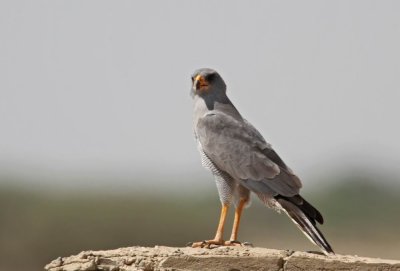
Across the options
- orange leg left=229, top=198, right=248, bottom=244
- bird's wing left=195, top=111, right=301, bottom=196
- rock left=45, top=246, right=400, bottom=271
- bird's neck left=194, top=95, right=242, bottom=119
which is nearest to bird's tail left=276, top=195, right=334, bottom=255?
bird's wing left=195, top=111, right=301, bottom=196

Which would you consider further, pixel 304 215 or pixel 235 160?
pixel 235 160

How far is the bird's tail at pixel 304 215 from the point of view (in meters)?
12.5

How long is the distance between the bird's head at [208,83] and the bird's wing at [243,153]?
11.0 inches

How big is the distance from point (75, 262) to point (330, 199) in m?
51.7

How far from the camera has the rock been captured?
11656mm

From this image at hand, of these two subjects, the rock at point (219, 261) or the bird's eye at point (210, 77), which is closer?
the rock at point (219, 261)

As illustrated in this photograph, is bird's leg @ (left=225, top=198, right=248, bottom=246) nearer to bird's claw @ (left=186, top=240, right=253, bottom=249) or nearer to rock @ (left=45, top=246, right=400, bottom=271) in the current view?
bird's claw @ (left=186, top=240, right=253, bottom=249)

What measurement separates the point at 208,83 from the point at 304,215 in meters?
2.02

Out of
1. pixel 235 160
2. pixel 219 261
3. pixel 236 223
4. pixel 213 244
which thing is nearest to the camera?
pixel 219 261

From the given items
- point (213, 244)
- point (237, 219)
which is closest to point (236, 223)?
point (237, 219)

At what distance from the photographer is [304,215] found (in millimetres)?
12742

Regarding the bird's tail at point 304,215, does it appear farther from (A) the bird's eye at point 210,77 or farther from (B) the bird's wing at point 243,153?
(A) the bird's eye at point 210,77

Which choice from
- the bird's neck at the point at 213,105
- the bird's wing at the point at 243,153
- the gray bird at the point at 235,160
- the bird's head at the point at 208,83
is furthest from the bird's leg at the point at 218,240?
the bird's head at the point at 208,83

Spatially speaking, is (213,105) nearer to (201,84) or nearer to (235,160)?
(201,84)
